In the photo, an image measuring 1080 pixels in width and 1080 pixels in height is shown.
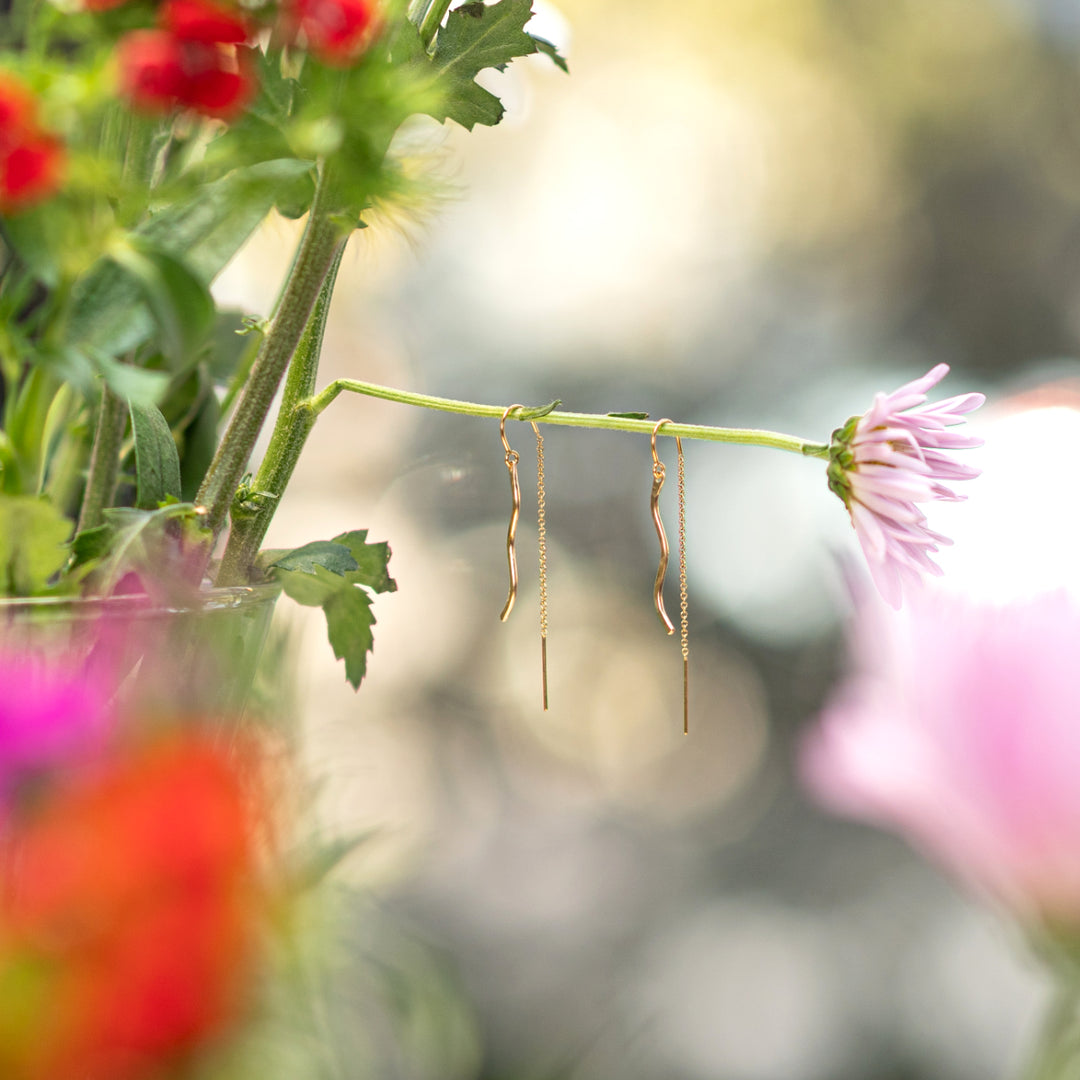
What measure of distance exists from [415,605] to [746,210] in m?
0.51

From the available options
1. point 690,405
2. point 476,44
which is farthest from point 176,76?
point 690,405

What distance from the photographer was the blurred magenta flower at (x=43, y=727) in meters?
0.11

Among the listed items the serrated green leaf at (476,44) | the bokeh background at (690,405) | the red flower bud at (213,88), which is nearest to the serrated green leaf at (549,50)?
the serrated green leaf at (476,44)

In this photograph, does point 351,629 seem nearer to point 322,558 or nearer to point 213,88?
point 322,558

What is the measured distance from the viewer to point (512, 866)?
100 centimetres

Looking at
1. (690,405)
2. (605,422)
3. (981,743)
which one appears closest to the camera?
(981,743)

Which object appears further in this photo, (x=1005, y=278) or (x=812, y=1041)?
(x=1005, y=278)

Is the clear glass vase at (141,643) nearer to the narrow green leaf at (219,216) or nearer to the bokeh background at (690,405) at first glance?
the narrow green leaf at (219,216)

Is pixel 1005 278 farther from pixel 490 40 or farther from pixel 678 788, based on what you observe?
pixel 490 40

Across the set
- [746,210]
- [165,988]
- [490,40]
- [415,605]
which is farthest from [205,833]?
[746,210]

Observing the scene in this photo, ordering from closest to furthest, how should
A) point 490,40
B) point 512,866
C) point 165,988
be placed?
1. point 165,988
2. point 490,40
3. point 512,866

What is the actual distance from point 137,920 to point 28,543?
3.1 inches

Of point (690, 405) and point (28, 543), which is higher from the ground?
point (690, 405)

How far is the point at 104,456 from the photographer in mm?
213
